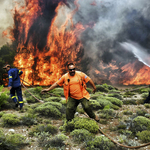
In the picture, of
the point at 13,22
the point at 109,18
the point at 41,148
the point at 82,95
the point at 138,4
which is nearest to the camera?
the point at 41,148

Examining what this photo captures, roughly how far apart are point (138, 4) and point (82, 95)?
1042 inches

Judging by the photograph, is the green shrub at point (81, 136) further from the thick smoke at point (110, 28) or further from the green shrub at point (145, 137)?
the thick smoke at point (110, 28)

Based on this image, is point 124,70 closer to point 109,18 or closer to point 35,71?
point 109,18

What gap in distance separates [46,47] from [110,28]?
42.7ft

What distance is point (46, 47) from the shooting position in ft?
76.3

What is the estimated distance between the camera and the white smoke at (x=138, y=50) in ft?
76.0

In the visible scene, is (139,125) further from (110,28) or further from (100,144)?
(110,28)

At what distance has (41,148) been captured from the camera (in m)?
3.31

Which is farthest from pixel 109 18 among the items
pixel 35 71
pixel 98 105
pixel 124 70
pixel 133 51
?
pixel 98 105

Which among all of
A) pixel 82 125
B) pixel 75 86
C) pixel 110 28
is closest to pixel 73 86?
pixel 75 86

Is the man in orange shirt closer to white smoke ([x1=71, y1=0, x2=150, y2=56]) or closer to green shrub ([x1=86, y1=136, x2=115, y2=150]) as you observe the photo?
green shrub ([x1=86, y1=136, x2=115, y2=150])

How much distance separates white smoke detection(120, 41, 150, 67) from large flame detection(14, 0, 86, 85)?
29.8 ft

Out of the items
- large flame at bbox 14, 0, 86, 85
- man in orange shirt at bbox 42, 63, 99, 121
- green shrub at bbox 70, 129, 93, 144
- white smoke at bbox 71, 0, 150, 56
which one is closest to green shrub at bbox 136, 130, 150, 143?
green shrub at bbox 70, 129, 93, 144

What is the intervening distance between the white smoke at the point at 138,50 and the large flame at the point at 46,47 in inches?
358
